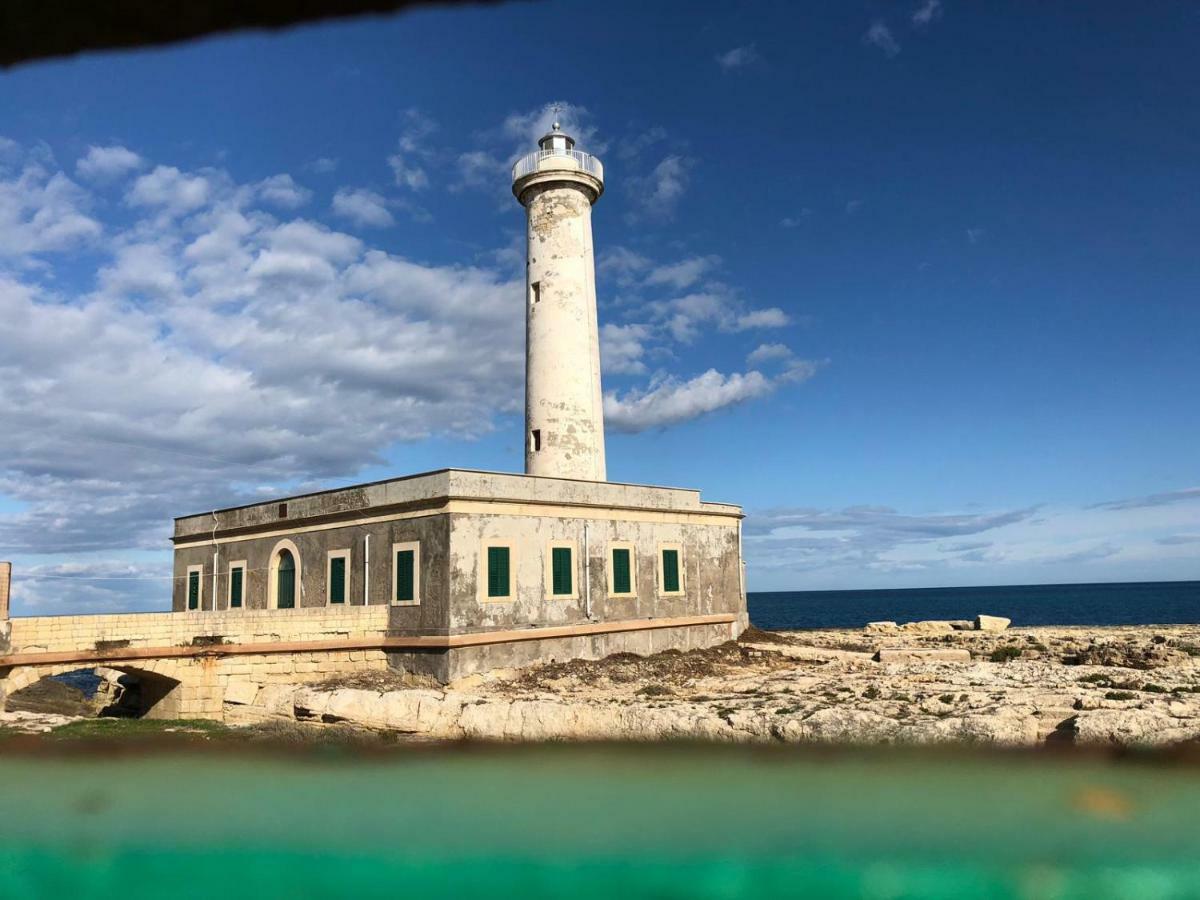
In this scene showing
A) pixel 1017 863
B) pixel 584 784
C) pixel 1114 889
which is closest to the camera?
pixel 1114 889

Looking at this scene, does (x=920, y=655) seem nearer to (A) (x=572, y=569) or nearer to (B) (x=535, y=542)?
(A) (x=572, y=569)

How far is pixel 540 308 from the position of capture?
76.1 ft

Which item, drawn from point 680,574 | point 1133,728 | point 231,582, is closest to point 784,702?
point 1133,728

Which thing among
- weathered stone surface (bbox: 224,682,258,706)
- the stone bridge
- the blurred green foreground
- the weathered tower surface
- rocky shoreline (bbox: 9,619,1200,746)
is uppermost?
the weathered tower surface

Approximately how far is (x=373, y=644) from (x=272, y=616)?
2073 millimetres

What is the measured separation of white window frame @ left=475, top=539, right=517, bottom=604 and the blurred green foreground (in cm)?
434

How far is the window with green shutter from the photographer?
Result: 2341cm

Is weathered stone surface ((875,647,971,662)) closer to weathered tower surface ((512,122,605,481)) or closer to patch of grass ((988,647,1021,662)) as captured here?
patch of grass ((988,647,1021,662))

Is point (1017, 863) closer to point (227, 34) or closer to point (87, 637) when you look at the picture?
point (227, 34)

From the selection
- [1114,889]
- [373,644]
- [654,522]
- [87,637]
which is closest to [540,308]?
[654,522]

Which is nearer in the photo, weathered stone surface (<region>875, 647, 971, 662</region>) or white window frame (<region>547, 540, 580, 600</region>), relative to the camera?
white window frame (<region>547, 540, 580, 600</region>)

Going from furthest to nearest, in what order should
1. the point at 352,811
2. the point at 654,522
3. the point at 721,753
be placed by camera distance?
the point at 654,522
the point at 721,753
the point at 352,811

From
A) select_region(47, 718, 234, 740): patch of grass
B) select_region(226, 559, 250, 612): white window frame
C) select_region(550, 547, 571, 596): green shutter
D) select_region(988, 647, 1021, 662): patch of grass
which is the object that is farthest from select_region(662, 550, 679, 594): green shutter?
select_region(226, 559, 250, 612): white window frame

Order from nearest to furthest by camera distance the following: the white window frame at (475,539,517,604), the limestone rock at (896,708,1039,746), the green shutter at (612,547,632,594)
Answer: the limestone rock at (896,708,1039,746) → the white window frame at (475,539,517,604) → the green shutter at (612,547,632,594)
